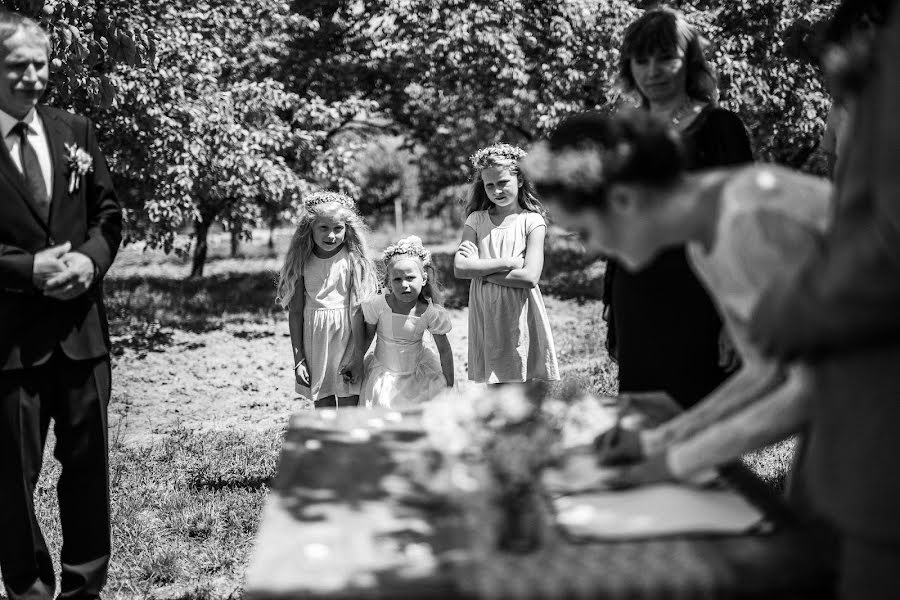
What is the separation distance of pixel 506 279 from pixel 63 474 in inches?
103

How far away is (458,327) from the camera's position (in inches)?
466

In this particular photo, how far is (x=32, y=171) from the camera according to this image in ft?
11.4

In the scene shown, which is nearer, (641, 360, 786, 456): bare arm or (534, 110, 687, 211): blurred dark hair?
(534, 110, 687, 211): blurred dark hair

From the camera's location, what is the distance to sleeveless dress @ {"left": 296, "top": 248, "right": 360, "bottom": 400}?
17.8 feet

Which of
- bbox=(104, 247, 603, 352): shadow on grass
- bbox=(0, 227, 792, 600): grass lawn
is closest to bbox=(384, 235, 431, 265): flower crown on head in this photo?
bbox=(0, 227, 792, 600): grass lawn

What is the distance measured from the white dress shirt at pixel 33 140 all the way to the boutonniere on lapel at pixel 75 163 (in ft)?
0.23

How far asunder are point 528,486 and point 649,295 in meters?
1.63

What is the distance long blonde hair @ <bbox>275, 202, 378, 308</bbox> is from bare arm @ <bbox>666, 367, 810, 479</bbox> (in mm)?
3594

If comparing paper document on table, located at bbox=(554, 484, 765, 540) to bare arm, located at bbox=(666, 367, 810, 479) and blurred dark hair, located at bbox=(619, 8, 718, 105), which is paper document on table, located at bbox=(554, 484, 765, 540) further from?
blurred dark hair, located at bbox=(619, 8, 718, 105)

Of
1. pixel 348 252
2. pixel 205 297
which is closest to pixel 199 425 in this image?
pixel 348 252

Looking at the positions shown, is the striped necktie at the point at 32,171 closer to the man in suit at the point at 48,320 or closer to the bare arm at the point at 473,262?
the man in suit at the point at 48,320

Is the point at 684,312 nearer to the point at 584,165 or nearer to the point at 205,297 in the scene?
the point at 584,165

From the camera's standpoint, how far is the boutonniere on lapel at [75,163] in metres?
3.57

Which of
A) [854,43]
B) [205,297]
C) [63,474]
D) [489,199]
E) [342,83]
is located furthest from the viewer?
[342,83]
